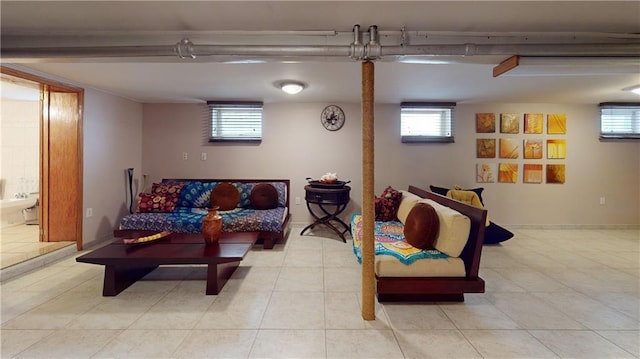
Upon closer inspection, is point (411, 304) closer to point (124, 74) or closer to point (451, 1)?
point (451, 1)

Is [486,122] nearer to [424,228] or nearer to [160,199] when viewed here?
[424,228]

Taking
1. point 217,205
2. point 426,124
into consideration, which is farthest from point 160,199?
point 426,124

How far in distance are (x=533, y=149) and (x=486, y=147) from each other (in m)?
0.81

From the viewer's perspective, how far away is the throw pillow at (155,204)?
3.90m

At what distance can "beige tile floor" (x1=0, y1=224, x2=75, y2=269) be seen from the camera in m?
3.03

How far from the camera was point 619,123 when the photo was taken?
4.79m

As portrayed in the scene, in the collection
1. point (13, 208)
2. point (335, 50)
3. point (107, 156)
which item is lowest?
point (13, 208)

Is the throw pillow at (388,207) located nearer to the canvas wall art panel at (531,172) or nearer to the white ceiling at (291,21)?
the white ceiling at (291,21)

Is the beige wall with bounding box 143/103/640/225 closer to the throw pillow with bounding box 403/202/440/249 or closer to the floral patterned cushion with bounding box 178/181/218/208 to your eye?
the floral patterned cushion with bounding box 178/181/218/208

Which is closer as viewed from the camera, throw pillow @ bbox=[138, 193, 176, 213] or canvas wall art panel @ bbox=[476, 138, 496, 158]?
throw pillow @ bbox=[138, 193, 176, 213]

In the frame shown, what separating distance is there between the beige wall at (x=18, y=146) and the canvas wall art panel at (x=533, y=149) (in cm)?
843

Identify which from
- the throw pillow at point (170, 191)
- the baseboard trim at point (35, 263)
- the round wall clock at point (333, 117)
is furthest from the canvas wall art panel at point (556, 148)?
the baseboard trim at point (35, 263)

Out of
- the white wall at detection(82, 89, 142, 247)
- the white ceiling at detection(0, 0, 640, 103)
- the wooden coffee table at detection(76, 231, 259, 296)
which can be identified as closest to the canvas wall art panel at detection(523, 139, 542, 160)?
the white ceiling at detection(0, 0, 640, 103)

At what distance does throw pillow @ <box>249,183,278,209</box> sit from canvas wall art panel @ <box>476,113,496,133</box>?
12.0 feet
